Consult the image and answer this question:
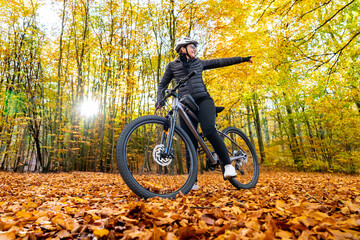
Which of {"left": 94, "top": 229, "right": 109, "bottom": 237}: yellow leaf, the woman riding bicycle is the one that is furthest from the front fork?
{"left": 94, "top": 229, "right": 109, "bottom": 237}: yellow leaf

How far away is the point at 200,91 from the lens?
8.21 feet

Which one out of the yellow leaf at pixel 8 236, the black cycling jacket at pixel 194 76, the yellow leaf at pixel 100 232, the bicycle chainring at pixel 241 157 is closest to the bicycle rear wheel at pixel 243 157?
the bicycle chainring at pixel 241 157

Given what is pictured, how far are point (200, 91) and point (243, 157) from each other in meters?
1.50

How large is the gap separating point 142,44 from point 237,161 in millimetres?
9643

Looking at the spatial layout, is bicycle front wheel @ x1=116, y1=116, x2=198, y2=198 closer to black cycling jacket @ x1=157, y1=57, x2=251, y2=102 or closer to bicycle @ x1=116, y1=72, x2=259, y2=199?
bicycle @ x1=116, y1=72, x2=259, y2=199

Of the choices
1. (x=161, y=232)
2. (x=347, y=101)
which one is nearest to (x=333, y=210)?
(x=161, y=232)

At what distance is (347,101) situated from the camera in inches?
309

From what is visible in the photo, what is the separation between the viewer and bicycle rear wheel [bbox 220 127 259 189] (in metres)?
3.08

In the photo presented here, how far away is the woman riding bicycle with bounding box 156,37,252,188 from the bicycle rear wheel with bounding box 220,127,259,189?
0.59 metres

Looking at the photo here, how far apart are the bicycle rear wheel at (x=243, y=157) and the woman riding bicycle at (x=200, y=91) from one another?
590 mm

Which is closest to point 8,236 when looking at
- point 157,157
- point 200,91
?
point 157,157

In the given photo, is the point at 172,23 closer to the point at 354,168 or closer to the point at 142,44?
the point at 142,44

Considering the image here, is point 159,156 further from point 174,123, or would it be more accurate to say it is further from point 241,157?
point 241,157

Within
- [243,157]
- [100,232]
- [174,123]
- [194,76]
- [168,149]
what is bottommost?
[100,232]
